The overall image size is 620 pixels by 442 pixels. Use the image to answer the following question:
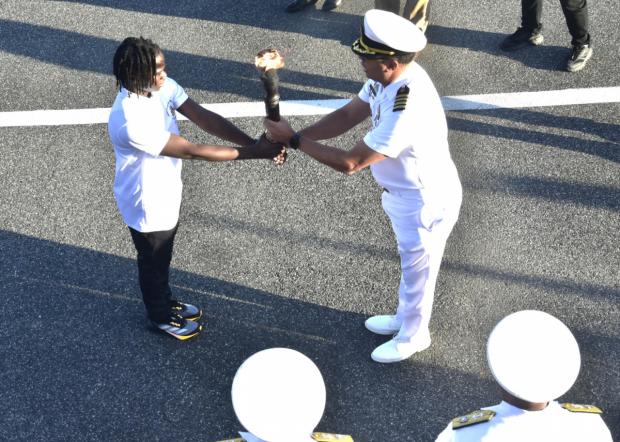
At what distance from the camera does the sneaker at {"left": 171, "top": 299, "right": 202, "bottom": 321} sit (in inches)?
175

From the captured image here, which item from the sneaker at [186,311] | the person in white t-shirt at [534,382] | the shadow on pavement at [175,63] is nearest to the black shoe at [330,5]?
the shadow on pavement at [175,63]

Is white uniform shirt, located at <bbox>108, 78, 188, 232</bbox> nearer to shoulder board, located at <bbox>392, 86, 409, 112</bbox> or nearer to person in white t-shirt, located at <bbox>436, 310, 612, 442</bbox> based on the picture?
shoulder board, located at <bbox>392, 86, 409, 112</bbox>

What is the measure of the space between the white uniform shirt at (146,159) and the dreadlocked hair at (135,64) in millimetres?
67

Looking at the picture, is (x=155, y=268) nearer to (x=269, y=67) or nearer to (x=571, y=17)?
(x=269, y=67)

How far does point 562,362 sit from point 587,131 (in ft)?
12.2

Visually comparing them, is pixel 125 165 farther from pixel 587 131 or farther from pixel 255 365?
pixel 587 131

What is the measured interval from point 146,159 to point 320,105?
8.54ft

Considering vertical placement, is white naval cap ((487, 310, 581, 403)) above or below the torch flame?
below

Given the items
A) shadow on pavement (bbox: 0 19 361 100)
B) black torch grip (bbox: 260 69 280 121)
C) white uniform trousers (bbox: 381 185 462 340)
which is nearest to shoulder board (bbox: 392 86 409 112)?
white uniform trousers (bbox: 381 185 462 340)

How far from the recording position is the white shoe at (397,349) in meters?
4.18

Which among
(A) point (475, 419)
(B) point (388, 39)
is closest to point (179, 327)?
(B) point (388, 39)

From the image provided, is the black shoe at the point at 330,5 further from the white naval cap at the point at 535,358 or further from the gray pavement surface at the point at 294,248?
the white naval cap at the point at 535,358

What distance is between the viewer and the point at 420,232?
3648 mm

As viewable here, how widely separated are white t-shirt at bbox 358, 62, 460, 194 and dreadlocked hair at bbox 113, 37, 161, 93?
108 cm
